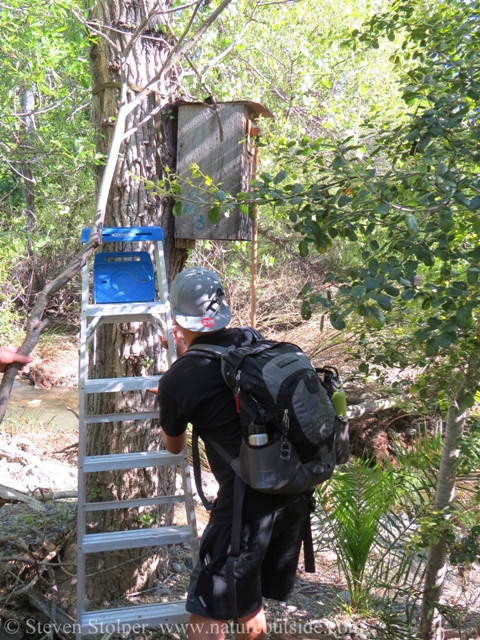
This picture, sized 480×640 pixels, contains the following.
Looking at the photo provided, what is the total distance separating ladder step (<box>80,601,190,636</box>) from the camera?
8.45 feet

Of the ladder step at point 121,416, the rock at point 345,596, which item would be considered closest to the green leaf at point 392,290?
the ladder step at point 121,416

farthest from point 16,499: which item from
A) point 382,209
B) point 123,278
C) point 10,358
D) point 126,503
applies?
point 382,209

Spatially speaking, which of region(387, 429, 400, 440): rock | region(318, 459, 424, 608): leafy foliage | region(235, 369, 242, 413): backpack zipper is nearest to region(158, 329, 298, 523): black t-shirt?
region(235, 369, 242, 413): backpack zipper

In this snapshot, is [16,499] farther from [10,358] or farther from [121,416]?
[10,358]

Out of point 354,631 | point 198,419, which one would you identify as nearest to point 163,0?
point 198,419

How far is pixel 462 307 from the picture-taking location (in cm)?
183

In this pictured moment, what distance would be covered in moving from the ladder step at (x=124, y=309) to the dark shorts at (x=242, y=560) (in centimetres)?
111

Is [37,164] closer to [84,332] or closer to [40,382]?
[40,382]

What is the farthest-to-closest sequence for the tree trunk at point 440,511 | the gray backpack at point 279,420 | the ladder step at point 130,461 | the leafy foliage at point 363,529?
the leafy foliage at point 363,529 < the tree trunk at point 440,511 < the ladder step at point 130,461 < the gray backpack at point 279,420

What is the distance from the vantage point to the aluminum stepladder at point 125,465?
262 centimetres

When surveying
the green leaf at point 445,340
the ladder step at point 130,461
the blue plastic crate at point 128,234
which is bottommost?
the ladder step at point 130,461

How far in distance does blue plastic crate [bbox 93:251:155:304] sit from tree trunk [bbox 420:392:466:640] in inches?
65.0

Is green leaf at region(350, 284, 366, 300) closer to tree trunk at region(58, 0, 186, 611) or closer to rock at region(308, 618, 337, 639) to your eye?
tree trunk at region(58, 0, 186, 611)

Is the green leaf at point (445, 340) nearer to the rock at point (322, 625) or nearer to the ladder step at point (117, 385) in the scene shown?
the ladder step at point (117, 385)
